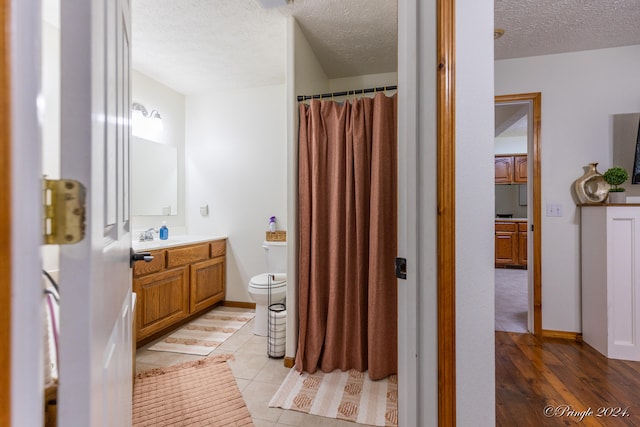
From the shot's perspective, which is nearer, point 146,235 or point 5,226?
point 5,226

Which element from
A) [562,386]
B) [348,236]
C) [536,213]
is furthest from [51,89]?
[536,213]

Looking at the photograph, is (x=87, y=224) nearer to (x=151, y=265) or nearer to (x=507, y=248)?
(x=151, y=265)

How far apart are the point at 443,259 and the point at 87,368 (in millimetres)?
802

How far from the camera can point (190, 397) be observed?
5.83ft

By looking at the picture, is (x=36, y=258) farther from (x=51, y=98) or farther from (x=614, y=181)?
(x=614, y=181)

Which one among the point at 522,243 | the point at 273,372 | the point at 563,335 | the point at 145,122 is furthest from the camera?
the point at 522,243

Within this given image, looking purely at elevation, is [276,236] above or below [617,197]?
below

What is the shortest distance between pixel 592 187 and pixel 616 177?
0.64 feet

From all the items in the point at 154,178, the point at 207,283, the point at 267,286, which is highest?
the point at 154,178

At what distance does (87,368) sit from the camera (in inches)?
17.5

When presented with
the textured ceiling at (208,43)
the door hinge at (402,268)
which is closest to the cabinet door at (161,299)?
the textured ceiling at (208,43)

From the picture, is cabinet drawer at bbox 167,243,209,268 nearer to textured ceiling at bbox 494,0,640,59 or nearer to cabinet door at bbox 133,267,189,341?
cabinet door at bbox 133,267,189,341

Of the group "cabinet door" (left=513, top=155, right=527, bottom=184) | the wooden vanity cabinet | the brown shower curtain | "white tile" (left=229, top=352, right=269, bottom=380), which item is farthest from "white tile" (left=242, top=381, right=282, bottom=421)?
"cabinet door" (left=513, top=155, right=527, bottom=184)

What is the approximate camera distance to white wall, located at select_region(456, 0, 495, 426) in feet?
2.80
